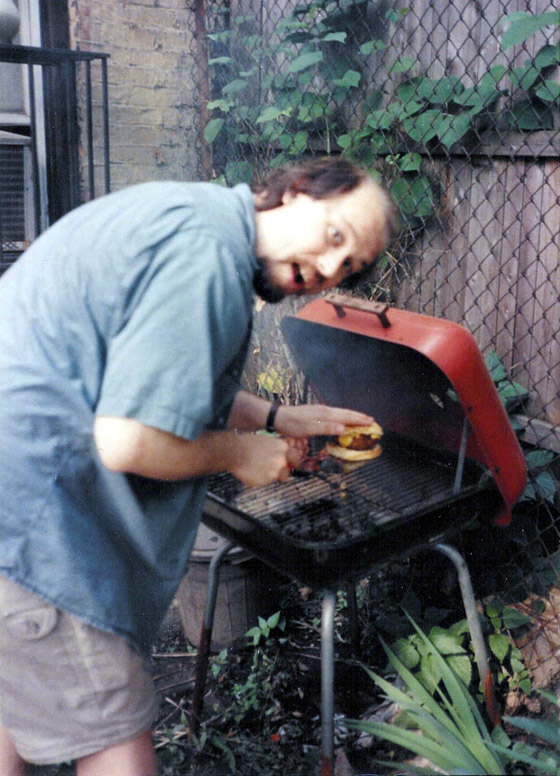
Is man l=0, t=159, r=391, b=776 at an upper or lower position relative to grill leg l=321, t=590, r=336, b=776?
upper

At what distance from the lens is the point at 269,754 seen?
2893 millimetres

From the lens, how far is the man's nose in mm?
1832

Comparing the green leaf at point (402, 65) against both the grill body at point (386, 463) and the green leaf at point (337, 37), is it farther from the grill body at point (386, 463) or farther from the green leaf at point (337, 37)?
the grill body at point (386, 463)

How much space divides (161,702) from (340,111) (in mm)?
3350

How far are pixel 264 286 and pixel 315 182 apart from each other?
0.30 m

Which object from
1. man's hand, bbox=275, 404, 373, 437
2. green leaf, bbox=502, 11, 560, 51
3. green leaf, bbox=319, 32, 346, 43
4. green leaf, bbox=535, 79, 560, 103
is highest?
green leaf, bbox=502, 11, 560, 51

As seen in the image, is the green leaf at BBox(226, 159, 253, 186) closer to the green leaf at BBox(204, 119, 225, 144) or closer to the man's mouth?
the green leaf at BBox(204, 119, 225, 144)

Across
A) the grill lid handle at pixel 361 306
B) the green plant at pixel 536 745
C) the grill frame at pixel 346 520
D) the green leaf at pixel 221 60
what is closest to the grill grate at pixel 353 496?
the grill frame at pixel 346 520

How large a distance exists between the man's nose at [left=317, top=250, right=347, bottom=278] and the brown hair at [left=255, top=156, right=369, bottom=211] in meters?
0.15

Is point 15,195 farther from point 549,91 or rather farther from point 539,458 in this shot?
point 539,458

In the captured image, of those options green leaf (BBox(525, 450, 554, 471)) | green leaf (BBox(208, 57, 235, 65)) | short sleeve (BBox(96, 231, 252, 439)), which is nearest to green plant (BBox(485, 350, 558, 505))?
green leaf (BBox(525, 450, 554, 471))

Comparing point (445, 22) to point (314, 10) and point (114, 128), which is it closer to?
point (314, 10)

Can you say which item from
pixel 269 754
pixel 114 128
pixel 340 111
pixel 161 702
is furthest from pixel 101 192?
pixel 269 754

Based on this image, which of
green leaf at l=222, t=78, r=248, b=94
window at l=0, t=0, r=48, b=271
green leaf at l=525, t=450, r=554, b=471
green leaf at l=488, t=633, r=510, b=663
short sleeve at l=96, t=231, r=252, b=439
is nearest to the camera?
short sleeve at l=96, t=231, r=252, b=439
